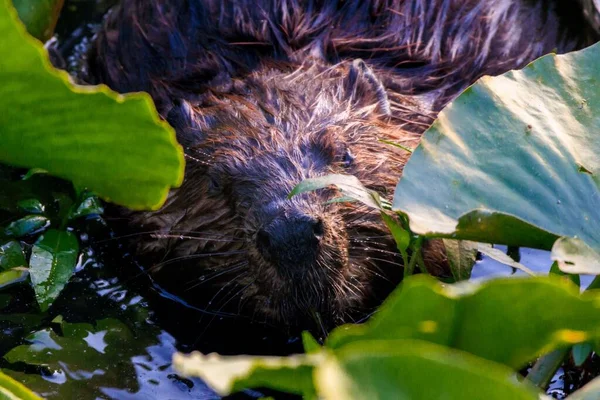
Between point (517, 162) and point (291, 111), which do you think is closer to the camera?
point (517, 162)

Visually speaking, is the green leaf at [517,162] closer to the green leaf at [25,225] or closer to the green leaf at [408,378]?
the green leaf at [408,378]

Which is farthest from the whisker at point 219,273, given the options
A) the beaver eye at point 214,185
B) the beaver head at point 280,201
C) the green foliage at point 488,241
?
the green foliage at point 488,241

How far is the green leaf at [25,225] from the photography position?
8.73 ft

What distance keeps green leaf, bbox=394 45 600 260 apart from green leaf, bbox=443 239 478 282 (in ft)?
0.77

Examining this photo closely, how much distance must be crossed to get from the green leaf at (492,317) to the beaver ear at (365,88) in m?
1.46

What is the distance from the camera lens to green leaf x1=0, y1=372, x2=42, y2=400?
4.93ft

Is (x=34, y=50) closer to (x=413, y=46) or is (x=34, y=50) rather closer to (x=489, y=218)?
(x=489, y=218)

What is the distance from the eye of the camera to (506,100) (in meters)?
1.94

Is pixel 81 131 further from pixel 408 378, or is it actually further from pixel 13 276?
pixel 408 378

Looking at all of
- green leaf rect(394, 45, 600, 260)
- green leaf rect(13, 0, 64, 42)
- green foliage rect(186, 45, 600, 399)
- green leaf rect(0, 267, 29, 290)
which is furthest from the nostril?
green leaf rect(13, 0, 64, 42)

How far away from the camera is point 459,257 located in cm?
204

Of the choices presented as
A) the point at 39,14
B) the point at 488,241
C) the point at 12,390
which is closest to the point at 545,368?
the point at 488,241

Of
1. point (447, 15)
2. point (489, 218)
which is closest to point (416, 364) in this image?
point (489, 218)

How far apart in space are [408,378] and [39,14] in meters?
2.57
